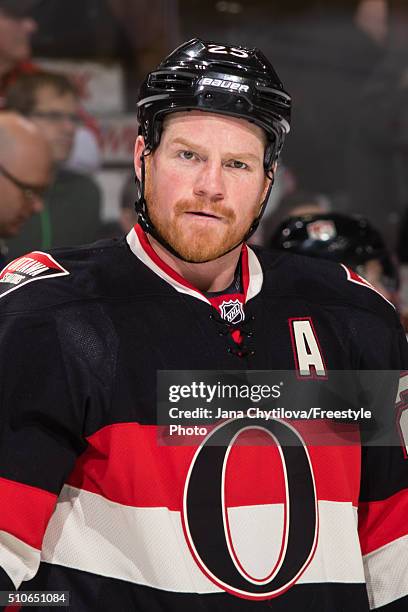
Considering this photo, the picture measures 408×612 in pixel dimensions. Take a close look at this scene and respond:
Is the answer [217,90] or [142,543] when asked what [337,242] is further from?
[142,543]

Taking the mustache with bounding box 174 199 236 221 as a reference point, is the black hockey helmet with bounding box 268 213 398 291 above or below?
below

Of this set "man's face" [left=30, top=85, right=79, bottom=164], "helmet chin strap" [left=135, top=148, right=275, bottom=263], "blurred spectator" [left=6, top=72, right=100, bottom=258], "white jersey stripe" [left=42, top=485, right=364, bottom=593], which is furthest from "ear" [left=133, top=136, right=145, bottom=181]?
"man's face" [left=30, top=85, right=79, bottom=164]

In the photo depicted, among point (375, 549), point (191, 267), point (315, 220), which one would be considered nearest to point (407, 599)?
point (375, 549)

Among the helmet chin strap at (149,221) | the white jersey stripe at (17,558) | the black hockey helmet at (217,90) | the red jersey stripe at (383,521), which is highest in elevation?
the black hockey helmet at (217,90)

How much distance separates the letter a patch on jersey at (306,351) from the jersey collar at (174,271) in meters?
0.07

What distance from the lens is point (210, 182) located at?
1.19m

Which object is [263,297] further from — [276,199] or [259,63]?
[276,199]

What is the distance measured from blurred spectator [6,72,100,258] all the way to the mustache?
1539 millimetres

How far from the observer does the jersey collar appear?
1.25 metres

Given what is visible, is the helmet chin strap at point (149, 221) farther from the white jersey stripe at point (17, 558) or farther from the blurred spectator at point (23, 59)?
the blurred spectator at point (23, 59)

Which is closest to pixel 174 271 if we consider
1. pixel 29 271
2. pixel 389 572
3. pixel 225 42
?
pixel 29 271

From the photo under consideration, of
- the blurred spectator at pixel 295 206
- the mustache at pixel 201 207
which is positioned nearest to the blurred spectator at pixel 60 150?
the blurred spectator at pixel 295 206

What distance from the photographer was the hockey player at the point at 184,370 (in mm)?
1138

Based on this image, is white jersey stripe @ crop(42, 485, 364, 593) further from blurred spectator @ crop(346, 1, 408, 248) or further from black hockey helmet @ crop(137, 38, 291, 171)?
blurred spectator @ crop(346, 1, 408, 248)
